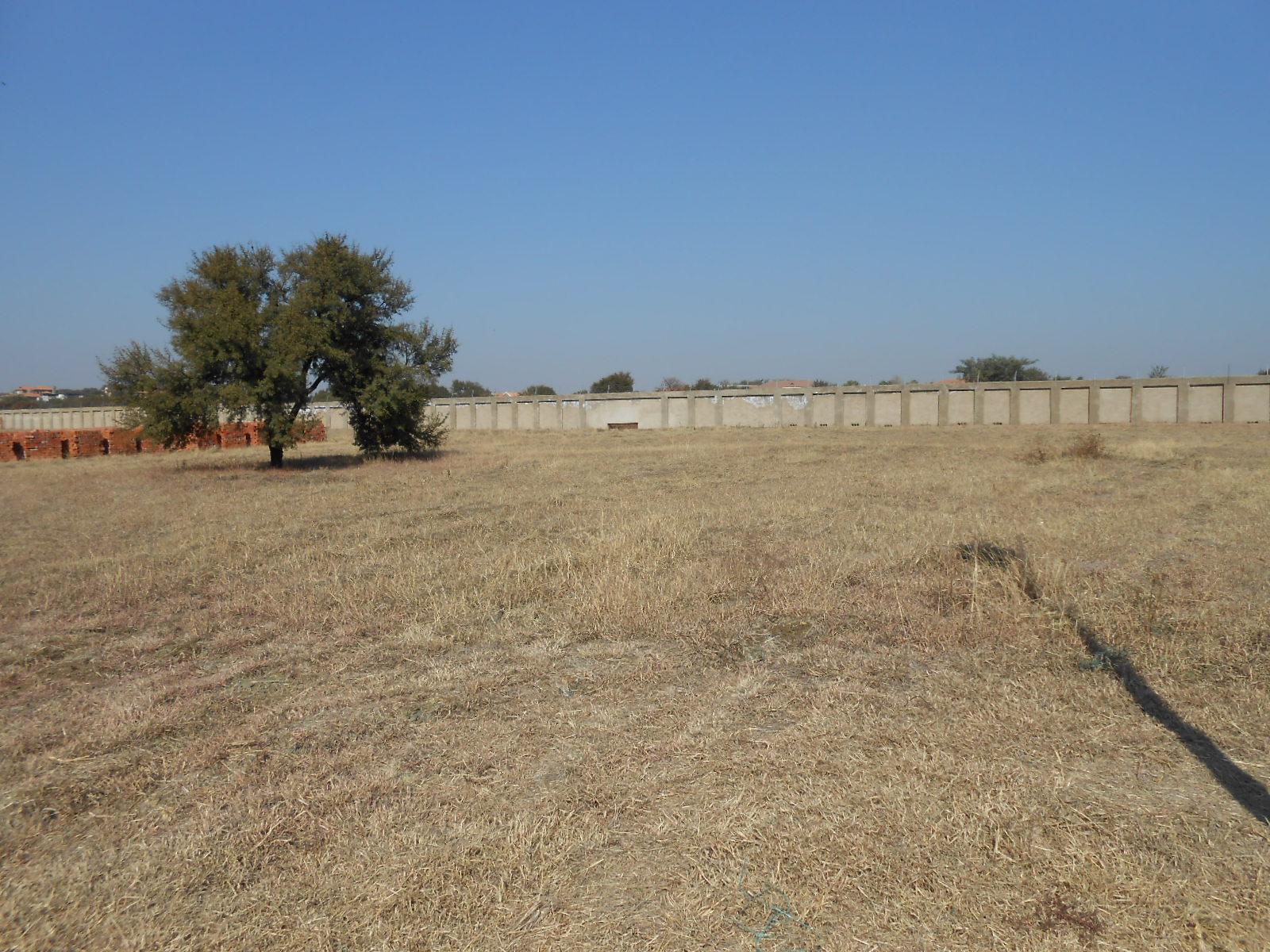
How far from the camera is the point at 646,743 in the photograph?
463cm

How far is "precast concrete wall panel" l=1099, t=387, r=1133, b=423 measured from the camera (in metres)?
47.0

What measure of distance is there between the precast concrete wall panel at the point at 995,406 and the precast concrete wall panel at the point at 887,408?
16.3ft

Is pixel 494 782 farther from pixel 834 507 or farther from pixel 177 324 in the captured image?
pixel 177 324

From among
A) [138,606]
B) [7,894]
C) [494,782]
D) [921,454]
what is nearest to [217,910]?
[7,894]

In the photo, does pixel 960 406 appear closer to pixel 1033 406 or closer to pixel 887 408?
pixel 1033 406

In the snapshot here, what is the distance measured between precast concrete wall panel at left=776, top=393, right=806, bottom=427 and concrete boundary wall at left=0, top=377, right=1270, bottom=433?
0.17 ft

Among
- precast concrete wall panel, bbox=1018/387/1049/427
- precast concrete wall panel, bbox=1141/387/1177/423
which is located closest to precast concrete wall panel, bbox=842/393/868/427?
precast concrete wall panel, bbox=1018/387/1049/427

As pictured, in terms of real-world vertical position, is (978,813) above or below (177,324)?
below

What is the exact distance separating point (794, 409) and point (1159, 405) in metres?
20.2

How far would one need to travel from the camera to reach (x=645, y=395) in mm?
57469

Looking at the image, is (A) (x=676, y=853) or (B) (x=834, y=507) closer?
(A) (x=676, y=853)

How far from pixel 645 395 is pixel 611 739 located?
53.2m

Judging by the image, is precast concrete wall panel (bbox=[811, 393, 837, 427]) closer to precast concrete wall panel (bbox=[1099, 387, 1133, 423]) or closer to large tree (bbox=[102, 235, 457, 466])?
precast concrete wall panel (bbox=[1099, 387, 1133, 423])

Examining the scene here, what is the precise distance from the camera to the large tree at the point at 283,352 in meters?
23.1
